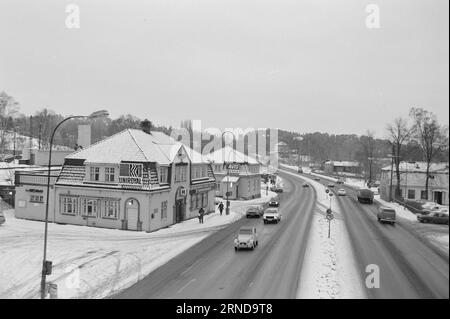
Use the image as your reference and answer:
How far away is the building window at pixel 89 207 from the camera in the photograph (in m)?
40.8

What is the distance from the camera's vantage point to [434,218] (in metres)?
5.20

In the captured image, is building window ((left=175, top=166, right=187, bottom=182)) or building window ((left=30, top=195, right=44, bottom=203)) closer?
building window ((left=175, top=166, right=187, bottom=182))

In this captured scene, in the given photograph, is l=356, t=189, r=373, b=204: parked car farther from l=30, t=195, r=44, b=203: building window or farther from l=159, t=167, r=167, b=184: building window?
l=30, t=195, r=44, b=203: building window

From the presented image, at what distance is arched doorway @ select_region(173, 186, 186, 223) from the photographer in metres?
44.5

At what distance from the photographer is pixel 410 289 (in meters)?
4.89

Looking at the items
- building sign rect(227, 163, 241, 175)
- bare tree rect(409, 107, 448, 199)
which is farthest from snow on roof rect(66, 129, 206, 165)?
bare tree rect(409, 107, 448, 199)

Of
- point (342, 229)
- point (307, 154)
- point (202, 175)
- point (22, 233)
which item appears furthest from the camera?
point (307, 154)

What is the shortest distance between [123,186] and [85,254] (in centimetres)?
1167

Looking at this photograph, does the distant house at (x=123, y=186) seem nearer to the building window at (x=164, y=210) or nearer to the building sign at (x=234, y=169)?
the building window at (x=164, y=210)

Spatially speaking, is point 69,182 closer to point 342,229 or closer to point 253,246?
point 253,246

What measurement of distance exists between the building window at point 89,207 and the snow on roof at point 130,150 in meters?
4.12

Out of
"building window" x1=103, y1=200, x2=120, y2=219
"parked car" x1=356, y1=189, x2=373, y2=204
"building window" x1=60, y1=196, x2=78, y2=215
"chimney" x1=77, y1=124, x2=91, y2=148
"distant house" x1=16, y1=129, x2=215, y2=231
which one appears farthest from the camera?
"parked car" x1=356, y1=189, x2=373, y2=204

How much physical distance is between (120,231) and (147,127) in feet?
45.5

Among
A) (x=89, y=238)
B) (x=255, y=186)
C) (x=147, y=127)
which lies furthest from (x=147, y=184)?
(x=255, y=186)
